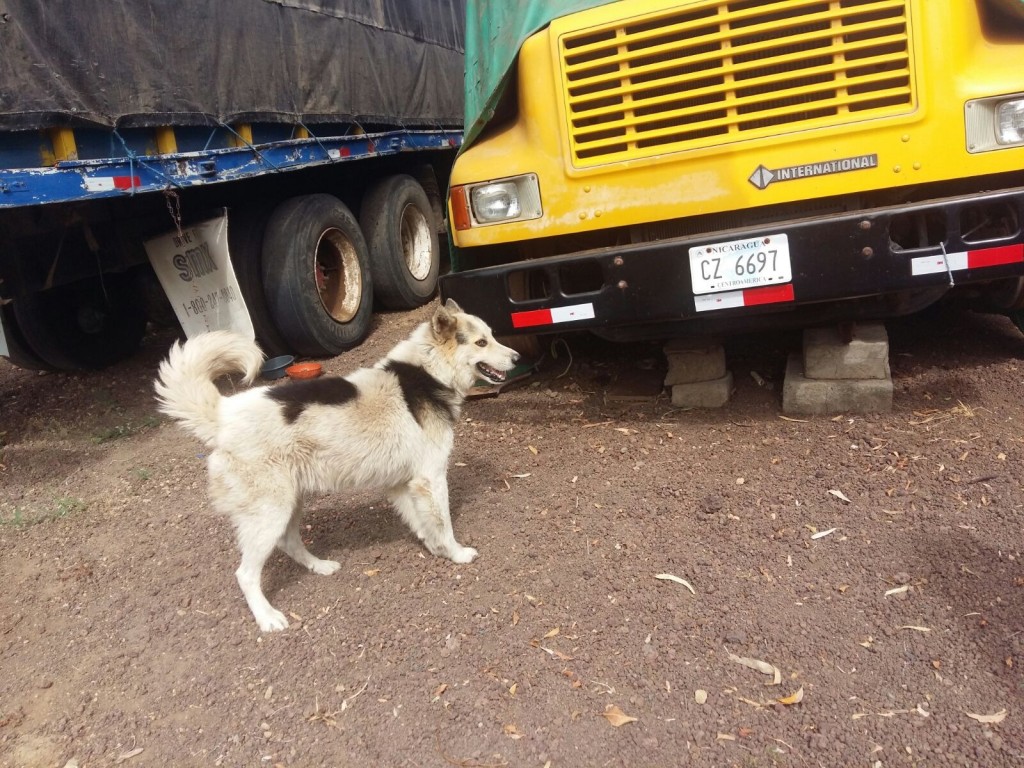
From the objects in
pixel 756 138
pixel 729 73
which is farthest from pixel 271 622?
pixel 729 73

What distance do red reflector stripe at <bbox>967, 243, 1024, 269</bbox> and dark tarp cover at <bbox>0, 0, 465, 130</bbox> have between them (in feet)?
15.1

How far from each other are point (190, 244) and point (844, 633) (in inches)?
214

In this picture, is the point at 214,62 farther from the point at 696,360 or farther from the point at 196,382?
the point at 696,360

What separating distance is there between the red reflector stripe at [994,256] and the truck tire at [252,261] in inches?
202

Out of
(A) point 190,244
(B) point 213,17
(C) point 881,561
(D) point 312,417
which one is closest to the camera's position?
(C) point 881,561

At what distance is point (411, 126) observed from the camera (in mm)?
8078

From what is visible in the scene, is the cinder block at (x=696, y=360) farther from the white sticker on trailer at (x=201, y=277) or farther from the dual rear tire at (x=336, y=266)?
the white sticker on trailer at (x=201, y=277)

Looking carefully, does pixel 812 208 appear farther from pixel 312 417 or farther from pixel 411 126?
pixel 411 126

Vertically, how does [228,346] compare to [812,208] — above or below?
below

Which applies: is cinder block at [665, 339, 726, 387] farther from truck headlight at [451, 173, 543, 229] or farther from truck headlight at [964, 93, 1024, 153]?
truck headlight at [964, 93, 1024, 153]

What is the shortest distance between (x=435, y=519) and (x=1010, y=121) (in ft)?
10.0

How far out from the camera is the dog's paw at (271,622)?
9.70 feet

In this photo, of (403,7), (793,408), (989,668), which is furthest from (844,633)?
(403,7)

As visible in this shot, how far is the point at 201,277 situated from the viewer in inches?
232
